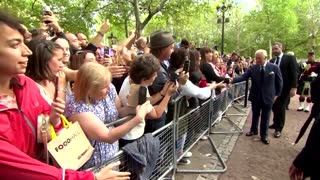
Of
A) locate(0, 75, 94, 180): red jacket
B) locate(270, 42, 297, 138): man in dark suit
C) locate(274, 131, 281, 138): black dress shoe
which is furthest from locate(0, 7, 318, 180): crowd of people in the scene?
locate(270, 42, 297, 138): man in dark suit

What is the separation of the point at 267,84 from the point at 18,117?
6.43m

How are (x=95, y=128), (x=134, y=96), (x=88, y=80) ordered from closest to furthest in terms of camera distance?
(x=95, y=128) → (x=88, y=80) → (x=134, y=96)

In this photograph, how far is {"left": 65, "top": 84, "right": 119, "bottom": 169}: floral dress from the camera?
246cm

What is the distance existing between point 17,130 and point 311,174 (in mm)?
1993

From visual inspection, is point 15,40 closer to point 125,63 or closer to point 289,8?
point 125,63

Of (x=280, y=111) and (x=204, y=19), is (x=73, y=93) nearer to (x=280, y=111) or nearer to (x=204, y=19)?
(x=280, y=111)

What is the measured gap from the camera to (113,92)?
10.9ft

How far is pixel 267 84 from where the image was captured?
731cm

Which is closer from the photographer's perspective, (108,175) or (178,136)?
(108,175)

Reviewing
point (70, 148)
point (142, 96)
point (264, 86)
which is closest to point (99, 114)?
point (142, 96)

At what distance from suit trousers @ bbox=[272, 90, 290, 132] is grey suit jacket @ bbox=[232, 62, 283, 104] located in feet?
Result: 2.10

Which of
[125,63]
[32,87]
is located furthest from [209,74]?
[32,87]

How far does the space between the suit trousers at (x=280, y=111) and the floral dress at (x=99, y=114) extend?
5870mm

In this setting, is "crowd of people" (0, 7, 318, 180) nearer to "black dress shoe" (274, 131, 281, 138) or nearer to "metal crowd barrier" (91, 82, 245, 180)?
"metal crowd barrier" (91, 82, 245, 180)
